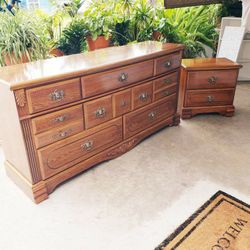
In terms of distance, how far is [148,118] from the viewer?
229 cm

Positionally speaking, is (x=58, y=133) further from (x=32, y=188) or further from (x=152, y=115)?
(x=152, y=115)

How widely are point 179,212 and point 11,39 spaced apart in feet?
5.74

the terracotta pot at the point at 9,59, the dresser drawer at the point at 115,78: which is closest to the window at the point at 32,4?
the terracotta pot at the point at 9,59

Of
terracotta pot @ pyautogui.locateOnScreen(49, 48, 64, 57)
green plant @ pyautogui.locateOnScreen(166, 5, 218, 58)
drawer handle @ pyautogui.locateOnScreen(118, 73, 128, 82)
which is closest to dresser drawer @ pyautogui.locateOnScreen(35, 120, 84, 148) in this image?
drawer handle @ pyautogui.locateOnScreen(118, 73, 128, 82)

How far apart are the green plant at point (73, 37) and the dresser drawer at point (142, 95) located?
1.07 metres

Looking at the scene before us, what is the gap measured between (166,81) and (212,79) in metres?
0.66

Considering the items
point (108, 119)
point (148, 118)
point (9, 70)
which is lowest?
point (148, 118)

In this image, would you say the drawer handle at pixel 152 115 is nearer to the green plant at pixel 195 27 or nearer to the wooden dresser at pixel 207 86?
the wooden dresser at pixel 207 86

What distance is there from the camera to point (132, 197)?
5.61 ft

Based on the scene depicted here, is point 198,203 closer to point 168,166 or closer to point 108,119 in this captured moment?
point 168,166

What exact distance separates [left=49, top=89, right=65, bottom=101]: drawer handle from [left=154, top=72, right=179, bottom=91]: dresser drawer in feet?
3.08

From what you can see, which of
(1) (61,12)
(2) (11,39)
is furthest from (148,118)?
(1) (61,12)

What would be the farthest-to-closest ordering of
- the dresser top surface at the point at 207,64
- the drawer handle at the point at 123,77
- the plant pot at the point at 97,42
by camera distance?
the plant pot at the point at 97,42 < the dresser top surface at the point at 207,64 < the drawer handle at the point at 123,77

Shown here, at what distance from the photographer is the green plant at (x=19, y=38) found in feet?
6.39
